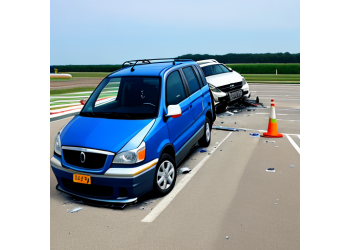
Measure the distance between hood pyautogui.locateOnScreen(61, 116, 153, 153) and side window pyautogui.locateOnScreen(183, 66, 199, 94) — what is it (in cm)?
218

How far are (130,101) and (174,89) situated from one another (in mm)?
884

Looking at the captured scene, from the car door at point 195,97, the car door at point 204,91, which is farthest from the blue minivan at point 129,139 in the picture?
the car door at point 204,91

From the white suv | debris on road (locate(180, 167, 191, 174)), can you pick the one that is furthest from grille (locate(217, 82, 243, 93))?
debris on road (locate(180, 167, 191, 174))

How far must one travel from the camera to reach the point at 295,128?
10.7 metres

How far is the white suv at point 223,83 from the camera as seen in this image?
42.8 ft

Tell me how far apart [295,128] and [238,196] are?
6273 mm

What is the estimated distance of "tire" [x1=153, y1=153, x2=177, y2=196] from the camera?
5188 millimetres

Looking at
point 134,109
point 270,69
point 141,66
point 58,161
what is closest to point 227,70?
point 141,66

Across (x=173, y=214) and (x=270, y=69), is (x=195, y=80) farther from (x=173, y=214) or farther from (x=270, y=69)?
(x=270, y=69)

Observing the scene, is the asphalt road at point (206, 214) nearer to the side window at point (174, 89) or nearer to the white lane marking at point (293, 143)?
the white lane marking at point (293, 143)

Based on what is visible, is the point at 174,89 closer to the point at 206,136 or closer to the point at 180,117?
the point at 180,117

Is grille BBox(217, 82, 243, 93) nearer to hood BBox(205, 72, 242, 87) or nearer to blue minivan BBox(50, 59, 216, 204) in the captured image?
hood BBox(205, 72, 242, 87)

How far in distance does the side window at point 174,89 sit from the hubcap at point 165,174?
1.14 metres

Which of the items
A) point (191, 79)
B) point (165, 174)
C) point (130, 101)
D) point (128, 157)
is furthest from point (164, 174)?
point (191, 79)
